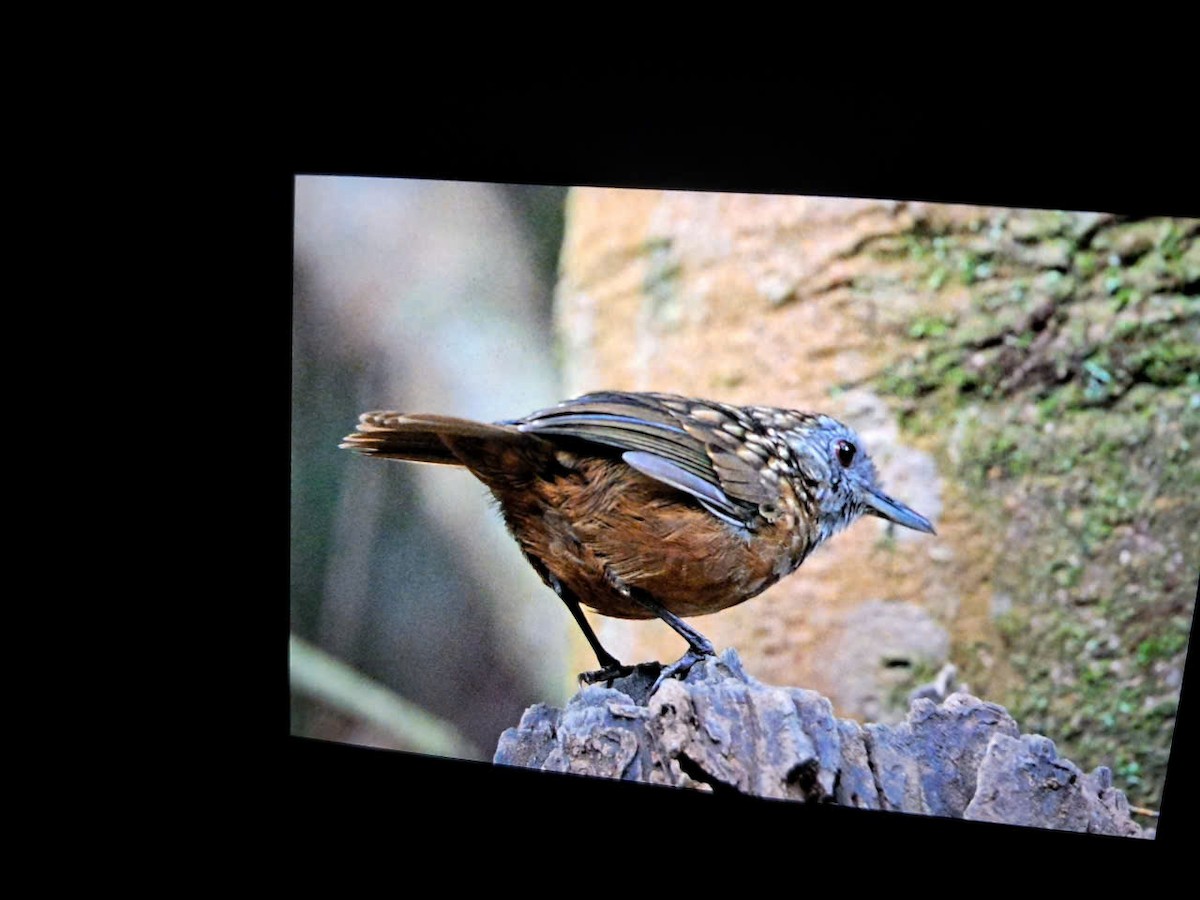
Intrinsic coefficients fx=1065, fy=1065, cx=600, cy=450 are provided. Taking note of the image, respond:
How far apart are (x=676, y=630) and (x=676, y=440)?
1.49ft

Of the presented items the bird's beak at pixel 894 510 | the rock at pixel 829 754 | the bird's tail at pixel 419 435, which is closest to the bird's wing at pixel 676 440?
the bird's tail at pixel 419 435

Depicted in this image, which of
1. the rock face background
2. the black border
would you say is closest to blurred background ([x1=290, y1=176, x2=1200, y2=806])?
the rock face background

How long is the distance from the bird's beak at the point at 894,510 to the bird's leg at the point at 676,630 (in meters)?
0.52

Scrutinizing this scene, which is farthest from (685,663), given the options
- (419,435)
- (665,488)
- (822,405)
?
(419,435)

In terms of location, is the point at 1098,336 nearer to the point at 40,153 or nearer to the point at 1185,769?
the point at 1185,769

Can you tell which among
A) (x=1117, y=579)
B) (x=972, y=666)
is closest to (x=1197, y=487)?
(x=1117, y=579)

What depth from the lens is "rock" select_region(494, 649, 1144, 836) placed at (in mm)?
2334

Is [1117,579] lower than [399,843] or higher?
higher

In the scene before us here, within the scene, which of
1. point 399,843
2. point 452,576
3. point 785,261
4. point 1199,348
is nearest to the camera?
point 1199,348

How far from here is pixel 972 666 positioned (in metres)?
2.52

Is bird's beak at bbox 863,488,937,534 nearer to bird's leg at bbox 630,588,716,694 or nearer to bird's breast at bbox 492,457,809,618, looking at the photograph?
bird's breast at bbox 492,457,809,618

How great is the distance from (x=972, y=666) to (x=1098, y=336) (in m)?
0.81

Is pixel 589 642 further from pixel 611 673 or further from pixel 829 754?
pixel 829 754

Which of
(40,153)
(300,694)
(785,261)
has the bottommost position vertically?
(300,694)
